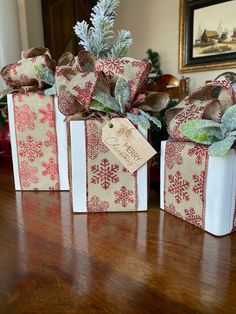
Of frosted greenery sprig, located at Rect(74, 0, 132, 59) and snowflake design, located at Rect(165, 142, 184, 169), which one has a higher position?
frosted greenery sprig, located at Rect(74, 0, 132, 59)

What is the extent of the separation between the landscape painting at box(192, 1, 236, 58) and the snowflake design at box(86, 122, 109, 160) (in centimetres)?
214

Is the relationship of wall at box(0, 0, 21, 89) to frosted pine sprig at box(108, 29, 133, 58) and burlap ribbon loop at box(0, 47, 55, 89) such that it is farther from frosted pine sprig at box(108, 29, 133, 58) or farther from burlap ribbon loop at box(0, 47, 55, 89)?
frosted pine sprig at box(108, 29, 133, 58)

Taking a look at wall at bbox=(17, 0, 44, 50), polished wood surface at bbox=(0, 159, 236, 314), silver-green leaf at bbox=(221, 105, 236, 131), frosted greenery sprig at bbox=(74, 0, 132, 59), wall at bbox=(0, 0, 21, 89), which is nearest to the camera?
polished wood surface at bbox=(0, 159, 236, 314)

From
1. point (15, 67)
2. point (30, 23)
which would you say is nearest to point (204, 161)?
point (15, 67)

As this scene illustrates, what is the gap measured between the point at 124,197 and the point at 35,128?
0.22 m

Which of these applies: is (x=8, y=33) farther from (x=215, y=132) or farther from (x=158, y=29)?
(x=158, y=29)

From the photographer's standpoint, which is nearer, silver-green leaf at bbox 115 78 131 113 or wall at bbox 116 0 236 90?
silver-green leaf at bbox 115 78 131 113

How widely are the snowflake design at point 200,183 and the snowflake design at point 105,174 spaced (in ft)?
0.39

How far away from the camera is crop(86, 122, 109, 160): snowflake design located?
0.42 meters

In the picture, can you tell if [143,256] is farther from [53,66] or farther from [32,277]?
[53,66]

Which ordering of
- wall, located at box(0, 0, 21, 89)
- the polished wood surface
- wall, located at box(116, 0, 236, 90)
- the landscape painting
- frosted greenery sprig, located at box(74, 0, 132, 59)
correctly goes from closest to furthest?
the polished wood surface
frosted greenery sprig, located at box(74, 0, 132, 59)
wall, located at box(0, 0, 21, 89)
the landscape painting
wall, located at box(116, 0, 236, 90)

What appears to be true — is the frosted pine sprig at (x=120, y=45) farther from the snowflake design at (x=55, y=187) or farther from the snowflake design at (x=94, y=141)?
the snowflake design at (x=55, y=187)

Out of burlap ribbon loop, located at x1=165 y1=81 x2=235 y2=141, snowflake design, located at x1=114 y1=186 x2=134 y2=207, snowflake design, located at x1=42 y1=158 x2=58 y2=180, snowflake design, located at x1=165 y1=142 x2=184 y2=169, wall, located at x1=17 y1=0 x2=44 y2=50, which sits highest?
wall, located at x1=17 y1=0 x2=44 y2=50

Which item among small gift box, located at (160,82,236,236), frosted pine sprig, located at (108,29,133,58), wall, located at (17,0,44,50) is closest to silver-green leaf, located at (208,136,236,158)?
small gift box, located at (160,82,236,236)
